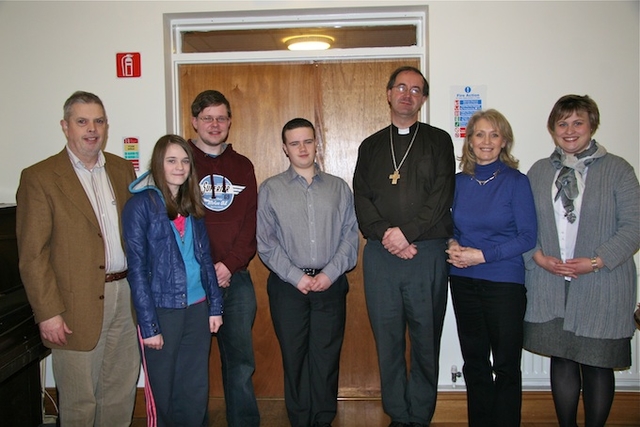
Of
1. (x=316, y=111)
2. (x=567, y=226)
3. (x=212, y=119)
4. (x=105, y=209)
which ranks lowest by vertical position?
(x=567, y=226)

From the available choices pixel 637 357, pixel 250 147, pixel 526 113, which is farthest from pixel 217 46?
pixel 637 357

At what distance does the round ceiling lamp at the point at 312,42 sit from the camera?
10.1 feet

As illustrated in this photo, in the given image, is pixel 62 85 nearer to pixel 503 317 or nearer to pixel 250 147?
pixel 250 147

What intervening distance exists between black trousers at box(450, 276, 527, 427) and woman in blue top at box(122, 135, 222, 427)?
1168 mm

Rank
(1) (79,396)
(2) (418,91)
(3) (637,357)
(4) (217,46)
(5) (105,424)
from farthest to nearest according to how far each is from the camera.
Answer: (4) (217,46) < (3) (637,357) < (2) (418,91) < (5) (105,424) < (1) (79,396)

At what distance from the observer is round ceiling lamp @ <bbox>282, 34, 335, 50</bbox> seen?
307 centimetres

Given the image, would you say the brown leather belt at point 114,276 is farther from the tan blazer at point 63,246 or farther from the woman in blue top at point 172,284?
the woman in blue top at point 172,284

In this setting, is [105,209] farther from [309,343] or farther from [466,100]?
[466,100]

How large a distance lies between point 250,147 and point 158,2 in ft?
3.21

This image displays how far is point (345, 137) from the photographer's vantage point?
10.2 ft

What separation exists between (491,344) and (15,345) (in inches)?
82.1

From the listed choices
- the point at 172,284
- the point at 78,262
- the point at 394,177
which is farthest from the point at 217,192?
the point at 394,177

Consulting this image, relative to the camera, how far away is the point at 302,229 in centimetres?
248

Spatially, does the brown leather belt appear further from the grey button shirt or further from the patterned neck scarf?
the patterned neck scarf
